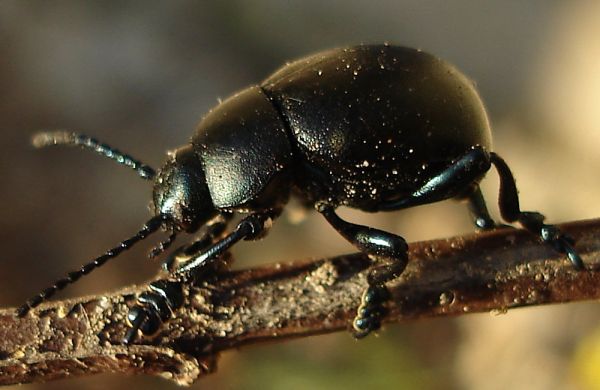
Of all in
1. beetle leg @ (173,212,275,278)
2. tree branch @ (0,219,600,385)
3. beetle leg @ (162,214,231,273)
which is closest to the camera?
tree branch @ (0,219,600,385)

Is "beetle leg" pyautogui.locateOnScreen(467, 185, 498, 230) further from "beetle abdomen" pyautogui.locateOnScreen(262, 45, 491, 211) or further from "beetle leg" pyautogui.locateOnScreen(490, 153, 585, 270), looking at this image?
"beetle abdomen" pyautogui.locateOnScreen(262, 45, 491, 211)

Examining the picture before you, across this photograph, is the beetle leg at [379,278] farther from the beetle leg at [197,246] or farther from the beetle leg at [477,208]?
the beetle leg at [197,246]

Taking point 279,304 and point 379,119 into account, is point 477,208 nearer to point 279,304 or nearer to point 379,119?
point 379,119

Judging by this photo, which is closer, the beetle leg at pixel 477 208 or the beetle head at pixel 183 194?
the beetle head at pixel 183 194

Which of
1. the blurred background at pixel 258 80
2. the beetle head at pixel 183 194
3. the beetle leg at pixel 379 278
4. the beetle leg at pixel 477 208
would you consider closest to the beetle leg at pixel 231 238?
the beetle head at pixel 183 194

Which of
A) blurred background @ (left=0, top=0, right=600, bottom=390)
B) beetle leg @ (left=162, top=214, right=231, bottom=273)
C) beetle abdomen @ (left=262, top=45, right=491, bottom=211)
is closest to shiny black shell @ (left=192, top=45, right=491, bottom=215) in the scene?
beetle abdomen @ (left=262, top=45, right=491, bottom=211)

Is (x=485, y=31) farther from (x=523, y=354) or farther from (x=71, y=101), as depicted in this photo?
(x=71, y=101)

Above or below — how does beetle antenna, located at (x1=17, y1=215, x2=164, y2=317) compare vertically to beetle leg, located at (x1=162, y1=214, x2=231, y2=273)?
above

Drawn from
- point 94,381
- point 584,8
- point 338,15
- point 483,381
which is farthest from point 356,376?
point 584,8
